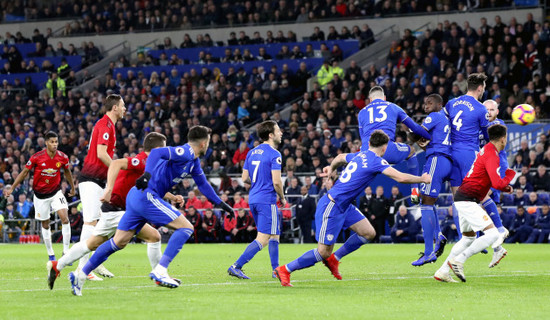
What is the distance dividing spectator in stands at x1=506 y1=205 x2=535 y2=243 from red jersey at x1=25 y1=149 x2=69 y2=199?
1356 cm

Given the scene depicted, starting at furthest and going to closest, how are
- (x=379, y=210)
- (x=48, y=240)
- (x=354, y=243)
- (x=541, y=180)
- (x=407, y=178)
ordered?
(x=379, y=210) → (x=541, y=180) → (x=48, y=240) → (x=354, y=243) → (x=407, y=178)

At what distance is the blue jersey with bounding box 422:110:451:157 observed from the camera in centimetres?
1452

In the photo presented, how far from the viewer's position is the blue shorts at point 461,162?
47.8 feet

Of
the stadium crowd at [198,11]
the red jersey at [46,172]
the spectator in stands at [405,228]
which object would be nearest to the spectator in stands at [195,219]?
the spectator in stands at [405,228]

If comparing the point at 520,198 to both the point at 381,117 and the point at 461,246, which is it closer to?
the point at 381,117

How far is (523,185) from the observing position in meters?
26.2

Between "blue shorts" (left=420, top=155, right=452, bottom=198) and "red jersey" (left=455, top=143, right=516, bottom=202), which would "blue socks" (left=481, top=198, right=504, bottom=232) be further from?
"red jersey" (left=455, top=143, right=516, bottom=202)

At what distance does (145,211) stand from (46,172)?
7.61m

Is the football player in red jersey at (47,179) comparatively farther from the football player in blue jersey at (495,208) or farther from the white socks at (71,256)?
the football player in blue jersey at (495,208)

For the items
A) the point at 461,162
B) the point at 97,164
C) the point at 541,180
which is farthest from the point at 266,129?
the point at 541,180

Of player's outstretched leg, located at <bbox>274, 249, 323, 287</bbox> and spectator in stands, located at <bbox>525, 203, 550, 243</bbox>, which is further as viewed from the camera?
spectator in stands, located at <bbox>525, 203, 550, 243</bbox>

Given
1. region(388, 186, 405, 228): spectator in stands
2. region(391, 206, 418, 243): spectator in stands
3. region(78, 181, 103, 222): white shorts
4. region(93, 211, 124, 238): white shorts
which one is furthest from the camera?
region(388, 186, 405, 228): spectator in stands

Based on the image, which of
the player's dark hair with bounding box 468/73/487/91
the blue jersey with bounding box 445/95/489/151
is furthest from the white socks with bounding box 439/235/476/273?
the player's dark hair with bounding box 468/73/487/91

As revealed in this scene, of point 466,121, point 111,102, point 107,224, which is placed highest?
point 111,102
